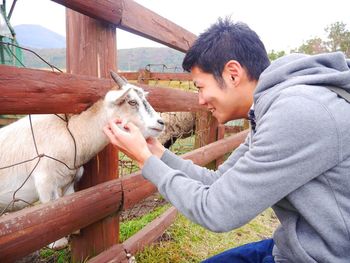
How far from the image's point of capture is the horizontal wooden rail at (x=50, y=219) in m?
1.35

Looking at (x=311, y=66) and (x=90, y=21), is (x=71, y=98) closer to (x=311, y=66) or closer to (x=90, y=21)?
(x=90, y=21)

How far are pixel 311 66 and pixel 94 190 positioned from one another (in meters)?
1.26

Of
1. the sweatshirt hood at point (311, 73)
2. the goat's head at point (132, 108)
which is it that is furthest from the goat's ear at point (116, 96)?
the sweatshirt hood at point (311, 73)

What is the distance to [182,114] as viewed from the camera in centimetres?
597

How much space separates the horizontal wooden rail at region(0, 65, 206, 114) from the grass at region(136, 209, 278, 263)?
132 centimetres

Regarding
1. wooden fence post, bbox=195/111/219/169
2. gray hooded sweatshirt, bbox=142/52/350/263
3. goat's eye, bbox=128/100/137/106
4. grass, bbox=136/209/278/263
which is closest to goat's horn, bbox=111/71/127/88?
goat's eye, bbox=128/100/137/106

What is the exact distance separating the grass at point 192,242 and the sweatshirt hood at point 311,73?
5.71ft

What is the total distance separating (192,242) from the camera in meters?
3.00

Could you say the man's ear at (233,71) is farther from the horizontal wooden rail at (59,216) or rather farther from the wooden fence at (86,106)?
the horizontal wooden rail at (59,216)

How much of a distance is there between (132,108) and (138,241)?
3.47ft

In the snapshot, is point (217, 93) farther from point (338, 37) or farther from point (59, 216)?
point (338, 37)

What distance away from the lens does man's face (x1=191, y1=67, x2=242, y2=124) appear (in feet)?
4.83

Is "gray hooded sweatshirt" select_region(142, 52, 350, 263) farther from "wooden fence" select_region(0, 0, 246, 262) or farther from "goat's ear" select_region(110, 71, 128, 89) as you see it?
"goat's ear" select_region(110, 71, 128, 89)

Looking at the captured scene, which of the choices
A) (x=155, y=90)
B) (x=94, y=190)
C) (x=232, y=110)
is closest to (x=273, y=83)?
(x=232, y=110)
